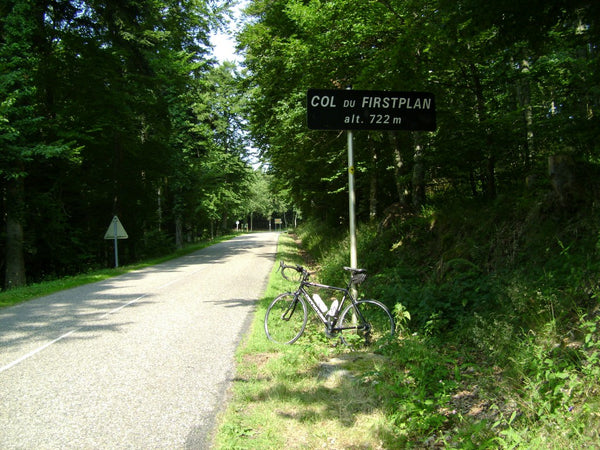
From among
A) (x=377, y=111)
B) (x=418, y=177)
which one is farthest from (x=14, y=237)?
(x=377, y=111)

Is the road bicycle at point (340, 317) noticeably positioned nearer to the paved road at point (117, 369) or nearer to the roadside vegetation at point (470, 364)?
the roadside vegetation at point (470, 364)

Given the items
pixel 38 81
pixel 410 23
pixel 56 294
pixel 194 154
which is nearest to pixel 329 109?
pixel 410 23

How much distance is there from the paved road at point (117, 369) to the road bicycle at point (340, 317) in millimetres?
789

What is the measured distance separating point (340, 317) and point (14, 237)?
49.5ft

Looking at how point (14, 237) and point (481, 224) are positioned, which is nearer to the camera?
point (481, 224)

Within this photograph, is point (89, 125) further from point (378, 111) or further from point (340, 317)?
point (340, 317)

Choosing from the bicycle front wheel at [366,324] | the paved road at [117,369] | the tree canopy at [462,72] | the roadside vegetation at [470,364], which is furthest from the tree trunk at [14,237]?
the bicycle front wheel at [366,324]

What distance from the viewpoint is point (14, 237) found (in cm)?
1548

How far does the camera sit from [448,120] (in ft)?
28.5

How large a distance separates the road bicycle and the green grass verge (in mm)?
293

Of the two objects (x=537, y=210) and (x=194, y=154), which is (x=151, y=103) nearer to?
(x=194, y=154)

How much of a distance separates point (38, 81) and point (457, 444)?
62.7 feet

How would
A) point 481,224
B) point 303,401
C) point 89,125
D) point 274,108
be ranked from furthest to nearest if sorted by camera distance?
1. point 89,125
2. point 274,108
3. point 481,224
4. point 303,401

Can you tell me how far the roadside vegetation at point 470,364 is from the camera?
2.95m
